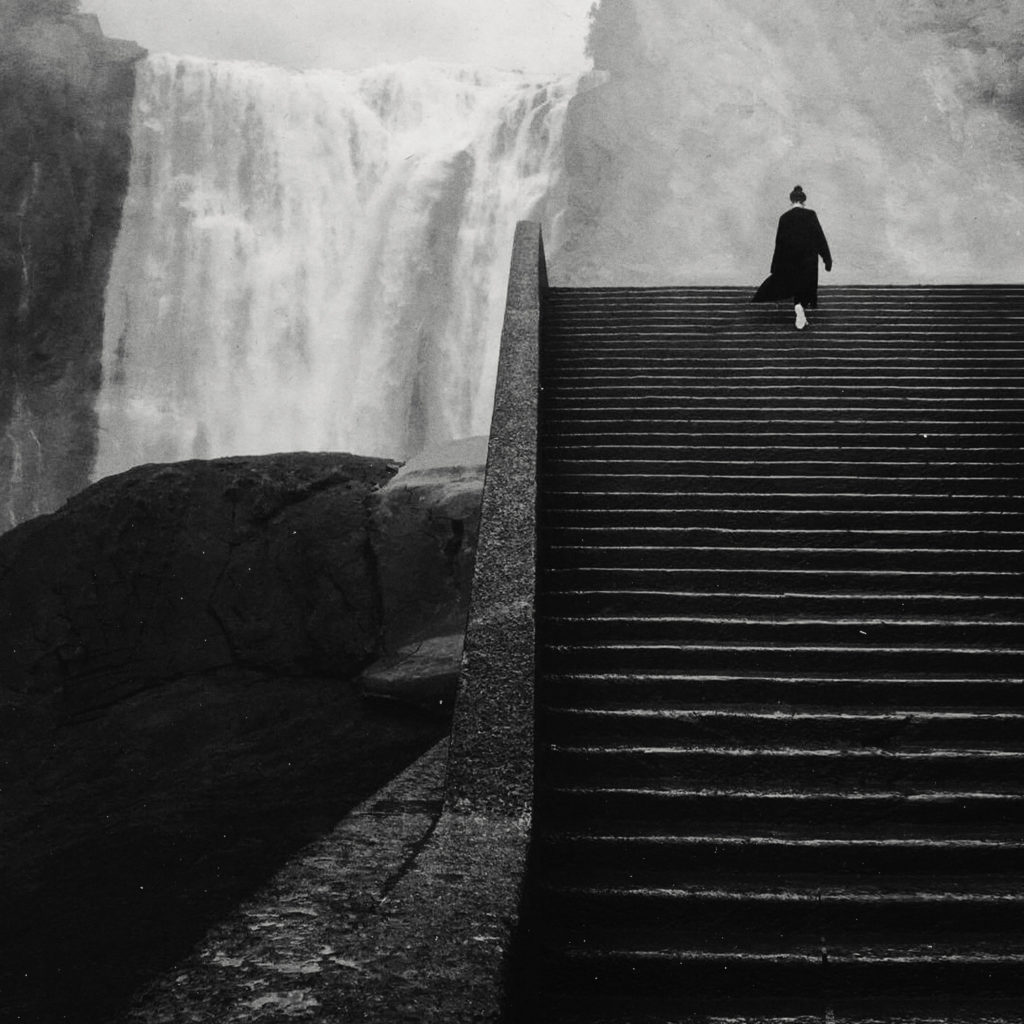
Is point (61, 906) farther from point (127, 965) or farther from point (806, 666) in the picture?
point (806, 666)

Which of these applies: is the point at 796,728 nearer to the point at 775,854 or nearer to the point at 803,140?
the point at 775,854

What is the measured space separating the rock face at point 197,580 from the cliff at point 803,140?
768 centimetres

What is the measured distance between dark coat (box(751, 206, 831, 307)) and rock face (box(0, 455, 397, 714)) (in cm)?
493

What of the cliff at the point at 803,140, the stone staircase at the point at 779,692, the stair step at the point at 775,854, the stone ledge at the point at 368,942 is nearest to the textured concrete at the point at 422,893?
the stone ledge at the point at 368,942

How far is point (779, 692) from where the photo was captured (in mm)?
4242

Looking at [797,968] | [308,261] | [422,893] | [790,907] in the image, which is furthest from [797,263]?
[308,261]

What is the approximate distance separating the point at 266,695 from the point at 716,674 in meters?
7.34

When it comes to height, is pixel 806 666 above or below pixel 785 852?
above

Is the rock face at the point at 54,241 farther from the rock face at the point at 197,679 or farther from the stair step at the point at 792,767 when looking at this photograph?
the stair step at the point at 792,767

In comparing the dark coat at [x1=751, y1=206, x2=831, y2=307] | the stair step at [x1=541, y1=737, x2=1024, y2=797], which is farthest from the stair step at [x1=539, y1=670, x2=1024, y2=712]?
the dark coat at [x1=751, y1=206, x2=831, y2=307]

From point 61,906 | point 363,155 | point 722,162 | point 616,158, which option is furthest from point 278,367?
point 61,906

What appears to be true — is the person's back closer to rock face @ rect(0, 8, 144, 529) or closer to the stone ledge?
the stone ledge

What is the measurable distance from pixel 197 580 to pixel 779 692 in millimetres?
8843

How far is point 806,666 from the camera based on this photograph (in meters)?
4.41
